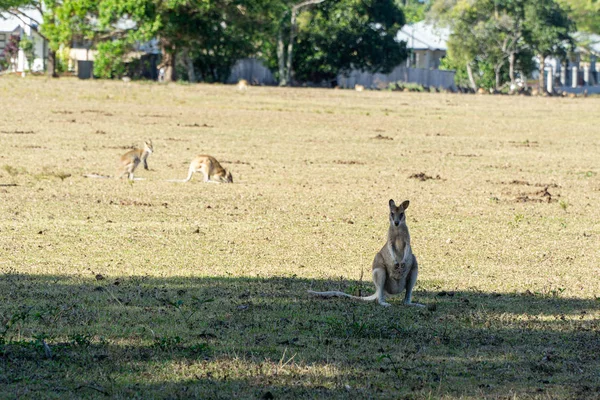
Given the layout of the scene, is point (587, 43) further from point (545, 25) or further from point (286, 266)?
point (286, 266)

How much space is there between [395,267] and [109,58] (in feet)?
131

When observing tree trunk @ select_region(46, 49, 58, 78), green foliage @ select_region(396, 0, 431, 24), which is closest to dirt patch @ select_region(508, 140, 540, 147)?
tree trunk @ select_region(46, 49, 58, 78)

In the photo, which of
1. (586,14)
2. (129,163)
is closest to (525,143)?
(129,163)

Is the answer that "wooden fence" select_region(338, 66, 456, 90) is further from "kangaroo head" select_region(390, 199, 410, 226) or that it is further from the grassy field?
"kangaroo head" select_region(390, 199, 410, 226)

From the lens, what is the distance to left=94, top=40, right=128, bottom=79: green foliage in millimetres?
45875

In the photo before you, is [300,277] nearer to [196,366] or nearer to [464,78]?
[196,366]

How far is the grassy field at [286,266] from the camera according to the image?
243 inches

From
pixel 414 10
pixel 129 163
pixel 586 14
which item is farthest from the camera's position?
pixel 414 10

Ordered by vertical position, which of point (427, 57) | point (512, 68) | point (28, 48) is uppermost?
point (427, 57)

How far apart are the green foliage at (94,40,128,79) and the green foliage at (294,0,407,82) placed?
1342 cm

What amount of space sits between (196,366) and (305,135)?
18.2 metres

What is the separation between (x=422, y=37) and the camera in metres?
82.2

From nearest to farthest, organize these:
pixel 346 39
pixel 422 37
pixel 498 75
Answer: pixel 346 39 < pixel 498 75 < pixel 422 37

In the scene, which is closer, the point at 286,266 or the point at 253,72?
the point at 286,266
